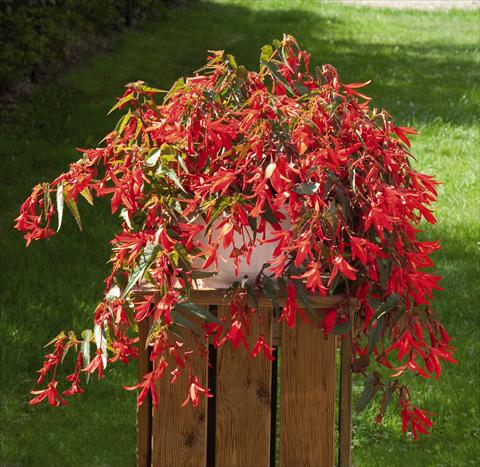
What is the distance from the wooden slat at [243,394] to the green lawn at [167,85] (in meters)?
1.24

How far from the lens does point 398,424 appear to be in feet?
13.7

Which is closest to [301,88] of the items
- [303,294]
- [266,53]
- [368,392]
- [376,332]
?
[266,53]

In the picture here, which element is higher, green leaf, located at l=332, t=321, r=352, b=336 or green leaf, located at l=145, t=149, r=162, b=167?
A: green leaf, located at l=145, t=149, r=162, b=167

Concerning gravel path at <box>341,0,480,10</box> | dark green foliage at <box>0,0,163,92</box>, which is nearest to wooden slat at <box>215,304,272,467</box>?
dark green foliage at <box>0,0,163,92</box>

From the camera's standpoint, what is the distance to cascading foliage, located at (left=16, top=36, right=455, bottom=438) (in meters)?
2.43

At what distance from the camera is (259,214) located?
2.54m

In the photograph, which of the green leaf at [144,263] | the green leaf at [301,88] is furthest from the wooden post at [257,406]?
the green leaf at [301,88]

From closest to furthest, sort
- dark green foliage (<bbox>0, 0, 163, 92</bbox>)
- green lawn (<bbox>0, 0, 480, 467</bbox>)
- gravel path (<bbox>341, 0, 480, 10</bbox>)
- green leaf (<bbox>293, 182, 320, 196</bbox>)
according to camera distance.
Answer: green leaf (<bbox>293, 182, 320, 196</bbox>) → green lawn (<bbox>0, 0, 480, 467</bbox>) → dark green foliage (<bbox>0, 0, 163, 92</bbox>) → gravel path (<bbox>341, 0, 480, 10</bbox>)

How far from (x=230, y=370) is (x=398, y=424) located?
159 centimetres

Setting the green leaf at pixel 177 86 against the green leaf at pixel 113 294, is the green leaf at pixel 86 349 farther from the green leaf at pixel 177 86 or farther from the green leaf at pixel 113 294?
the green leaf at pixel 177 86

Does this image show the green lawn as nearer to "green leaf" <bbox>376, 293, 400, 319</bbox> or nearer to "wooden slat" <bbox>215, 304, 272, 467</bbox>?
"wooden slat" <bbox>215, 304, 272, 467</bbox>

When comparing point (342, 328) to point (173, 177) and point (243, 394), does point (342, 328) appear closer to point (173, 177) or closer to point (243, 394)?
point (243, 394)

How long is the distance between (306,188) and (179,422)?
0.78 meters

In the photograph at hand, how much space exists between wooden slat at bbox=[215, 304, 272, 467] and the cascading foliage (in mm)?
55
